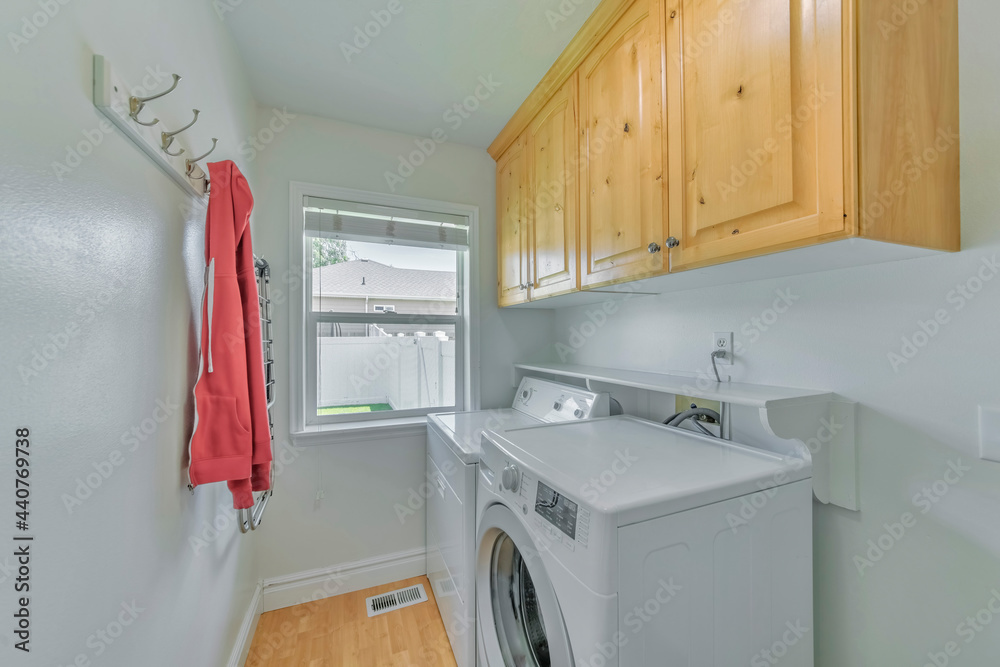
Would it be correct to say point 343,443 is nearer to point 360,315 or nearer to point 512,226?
point 360,315

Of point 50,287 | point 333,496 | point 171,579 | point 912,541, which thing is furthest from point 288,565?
point 912,541

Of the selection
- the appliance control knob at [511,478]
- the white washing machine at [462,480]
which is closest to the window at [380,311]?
the white washing machine at [462,480]

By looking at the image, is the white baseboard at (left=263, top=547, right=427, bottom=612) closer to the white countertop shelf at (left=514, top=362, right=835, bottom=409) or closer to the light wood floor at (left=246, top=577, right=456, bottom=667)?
the light wood floor at (left=246, top=577, right=456, bottom=667)

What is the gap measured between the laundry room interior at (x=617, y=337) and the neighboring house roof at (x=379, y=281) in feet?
0.93

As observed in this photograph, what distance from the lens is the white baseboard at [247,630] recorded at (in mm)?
1445

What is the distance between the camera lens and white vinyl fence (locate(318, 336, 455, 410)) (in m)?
2.04

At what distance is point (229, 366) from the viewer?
3.51 feet

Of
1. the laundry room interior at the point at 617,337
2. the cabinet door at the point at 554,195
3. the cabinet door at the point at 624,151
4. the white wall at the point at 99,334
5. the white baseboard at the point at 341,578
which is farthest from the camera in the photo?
the white baseboard at the point at 341,578

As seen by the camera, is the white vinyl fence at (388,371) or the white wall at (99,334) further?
the white vinyl fence at (388,371)

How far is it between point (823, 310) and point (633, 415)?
0.80 metres

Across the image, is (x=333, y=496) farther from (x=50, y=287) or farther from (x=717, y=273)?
(x=717, y=273)

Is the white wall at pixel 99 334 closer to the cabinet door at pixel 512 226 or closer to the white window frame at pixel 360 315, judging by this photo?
the white window frame at pixel 360 315

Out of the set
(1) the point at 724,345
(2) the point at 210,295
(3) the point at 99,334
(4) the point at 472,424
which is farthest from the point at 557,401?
(3) the point at 99,334

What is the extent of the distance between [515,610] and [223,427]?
1051mm
